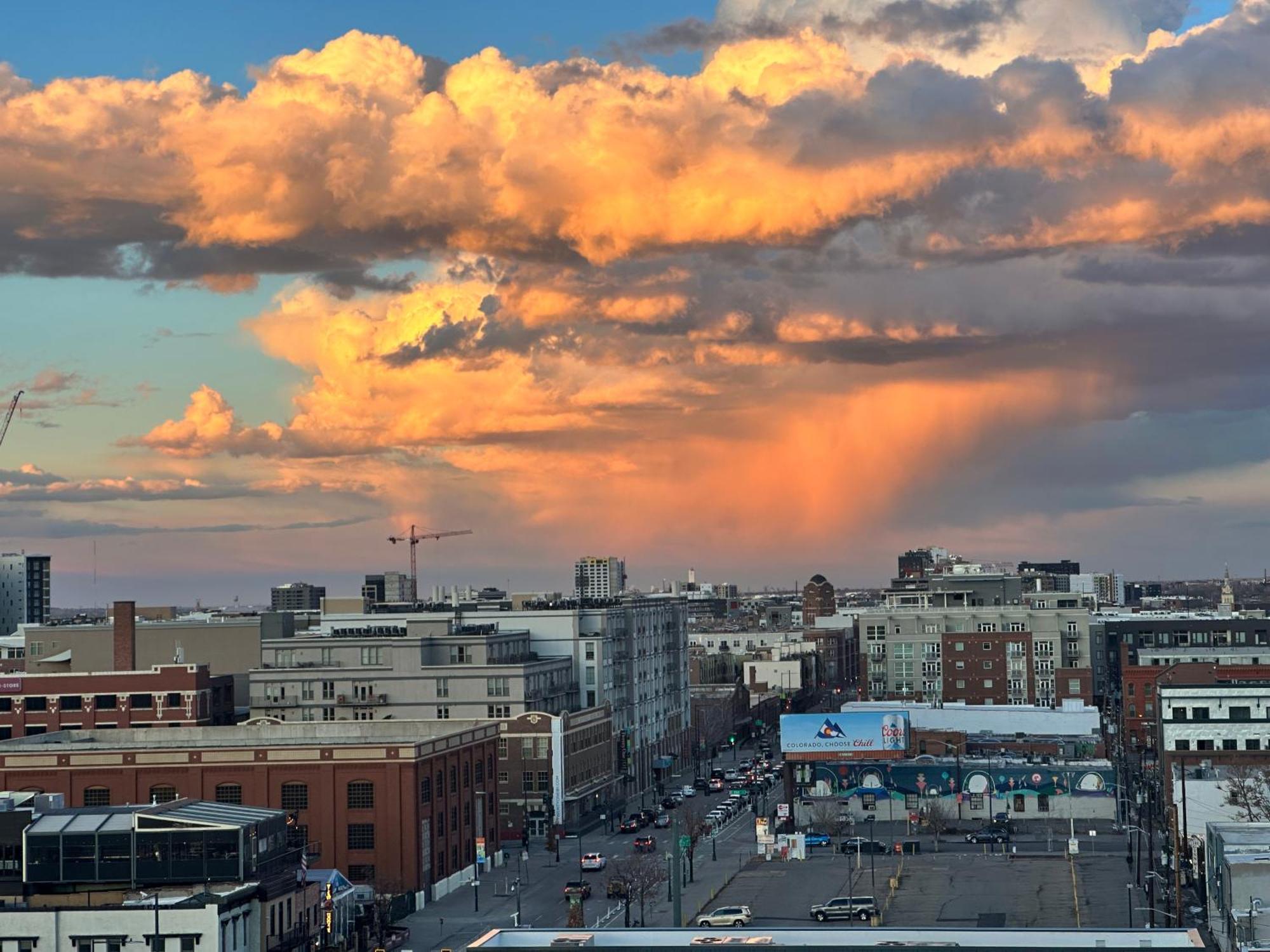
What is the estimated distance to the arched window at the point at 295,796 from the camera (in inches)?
5177

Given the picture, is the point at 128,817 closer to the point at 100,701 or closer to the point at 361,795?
the point at 361,795

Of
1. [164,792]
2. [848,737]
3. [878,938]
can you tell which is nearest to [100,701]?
[164,792]

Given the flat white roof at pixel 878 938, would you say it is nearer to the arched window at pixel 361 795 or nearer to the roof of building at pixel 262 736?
the arched window at pixel 361 795

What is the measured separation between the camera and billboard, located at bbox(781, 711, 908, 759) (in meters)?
172

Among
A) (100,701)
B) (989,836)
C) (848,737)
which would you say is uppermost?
(100,701)

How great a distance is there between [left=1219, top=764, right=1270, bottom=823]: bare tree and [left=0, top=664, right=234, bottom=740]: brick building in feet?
288

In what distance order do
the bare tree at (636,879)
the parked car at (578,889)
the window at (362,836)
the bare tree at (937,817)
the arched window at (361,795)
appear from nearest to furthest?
the bare tree at (636,879)
the parked car at (578,889)
the window at (362,836)
the arched window at (361,795)
the bare tree at (937,817)

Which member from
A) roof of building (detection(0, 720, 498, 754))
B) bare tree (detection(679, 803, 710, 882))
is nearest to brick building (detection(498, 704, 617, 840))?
bare tree (detection(679, 803, 710, 882))

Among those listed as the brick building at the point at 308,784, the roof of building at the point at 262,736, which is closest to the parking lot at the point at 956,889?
the brick building at the point at 308,784

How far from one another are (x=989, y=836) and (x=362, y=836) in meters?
51.8

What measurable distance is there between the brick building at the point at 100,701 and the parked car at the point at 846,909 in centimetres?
7755

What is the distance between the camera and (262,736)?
138125 mm

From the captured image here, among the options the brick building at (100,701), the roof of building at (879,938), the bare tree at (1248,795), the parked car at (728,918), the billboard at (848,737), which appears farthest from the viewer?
the brick building at (100,701)

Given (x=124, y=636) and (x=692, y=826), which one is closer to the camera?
(x=692, y=826)
